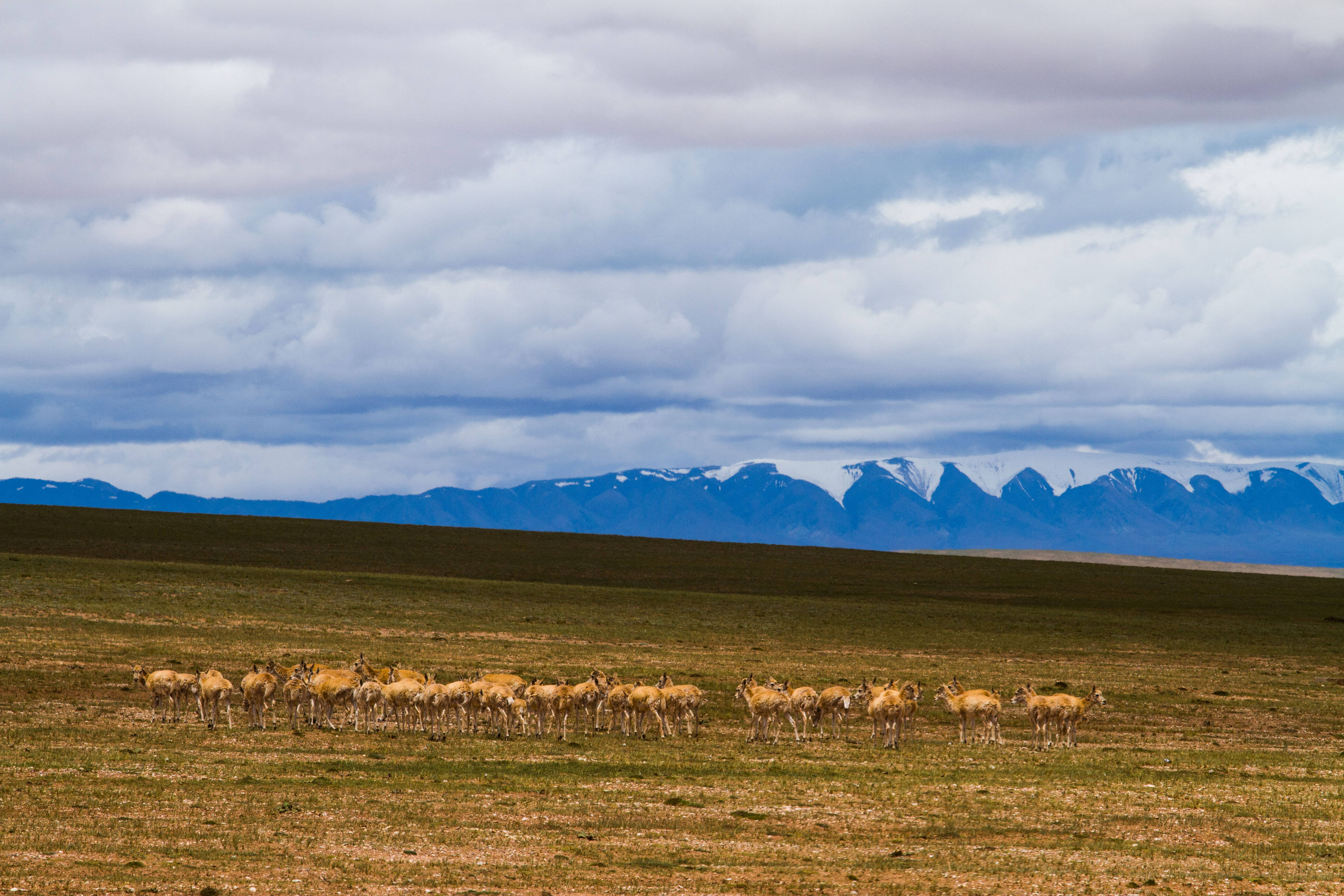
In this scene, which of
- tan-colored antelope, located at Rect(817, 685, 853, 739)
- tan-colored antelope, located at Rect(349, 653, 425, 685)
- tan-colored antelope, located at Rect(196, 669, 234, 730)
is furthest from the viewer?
tan-colored antelope, located at Rect(349, 653, 425, 685)

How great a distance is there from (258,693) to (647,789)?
38.0ft

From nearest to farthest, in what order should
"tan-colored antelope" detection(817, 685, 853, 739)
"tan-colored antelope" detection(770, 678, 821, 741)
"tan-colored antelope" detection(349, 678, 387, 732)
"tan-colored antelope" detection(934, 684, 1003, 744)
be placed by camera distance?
"tan-colored antelope" detection(349, 678, 387, 732) < "tan-colored antelope" detection(934, 684, 1003, 744) < "tan-colored antelope" detection(770, 678, 821, 741) < "tan-colored antelope" detection(817, 685, 853, 739)

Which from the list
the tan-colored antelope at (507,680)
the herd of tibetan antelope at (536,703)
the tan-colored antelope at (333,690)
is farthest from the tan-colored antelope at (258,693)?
the tan-colored antelope at (507,680)

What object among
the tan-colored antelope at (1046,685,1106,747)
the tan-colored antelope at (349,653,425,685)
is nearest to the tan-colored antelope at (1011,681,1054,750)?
the tan-colored antelope at (1046,685,1106,747)

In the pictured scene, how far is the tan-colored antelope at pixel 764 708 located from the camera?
34469 mm

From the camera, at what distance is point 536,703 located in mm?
34375

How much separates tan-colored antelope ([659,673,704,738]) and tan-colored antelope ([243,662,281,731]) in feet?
30.3

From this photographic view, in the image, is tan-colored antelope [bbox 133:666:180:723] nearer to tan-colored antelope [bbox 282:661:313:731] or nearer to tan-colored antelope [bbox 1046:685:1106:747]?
tan-colored antelope [bbox 282:661:313:731]

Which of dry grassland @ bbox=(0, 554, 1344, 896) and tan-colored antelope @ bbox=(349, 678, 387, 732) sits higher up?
tan-colored antelope @ bbox=(349, 678, 387, 732)

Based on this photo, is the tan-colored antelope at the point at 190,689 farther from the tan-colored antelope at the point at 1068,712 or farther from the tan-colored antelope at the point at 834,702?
the tan-colored antelope at the point at 1068,712

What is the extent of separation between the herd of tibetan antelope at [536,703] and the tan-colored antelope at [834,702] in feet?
0.13

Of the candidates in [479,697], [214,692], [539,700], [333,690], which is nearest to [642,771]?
[539,700]

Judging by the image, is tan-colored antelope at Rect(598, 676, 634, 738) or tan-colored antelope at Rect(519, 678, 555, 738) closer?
tan-colored antelope at Rect(519, 678, 555, 738)

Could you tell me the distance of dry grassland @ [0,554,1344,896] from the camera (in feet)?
62.2
